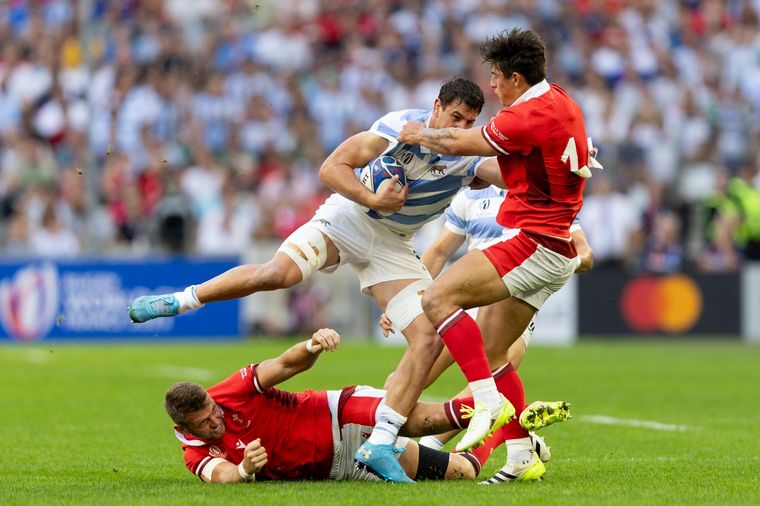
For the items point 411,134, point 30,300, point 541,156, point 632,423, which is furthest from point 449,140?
point 30,300

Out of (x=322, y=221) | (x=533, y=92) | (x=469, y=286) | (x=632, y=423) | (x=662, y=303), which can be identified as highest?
(x=533, y=92)

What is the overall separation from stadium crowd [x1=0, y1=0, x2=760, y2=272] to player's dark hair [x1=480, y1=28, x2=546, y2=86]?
44.4 feet

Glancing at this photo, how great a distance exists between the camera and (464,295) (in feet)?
27.0

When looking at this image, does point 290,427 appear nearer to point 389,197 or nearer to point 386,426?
point 386,426

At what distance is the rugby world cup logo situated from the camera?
22.2 metres

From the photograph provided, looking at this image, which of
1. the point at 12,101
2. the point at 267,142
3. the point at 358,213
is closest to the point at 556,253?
the point at 358,213

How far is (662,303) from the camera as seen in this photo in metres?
22.6

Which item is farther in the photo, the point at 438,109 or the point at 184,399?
the point at 438,109

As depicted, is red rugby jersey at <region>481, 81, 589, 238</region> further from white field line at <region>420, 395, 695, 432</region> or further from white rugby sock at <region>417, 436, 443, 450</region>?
white field line at <region>420, 395, 695, 432</region>

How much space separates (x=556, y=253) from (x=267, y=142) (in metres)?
16.5

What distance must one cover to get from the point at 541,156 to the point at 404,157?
1.06m

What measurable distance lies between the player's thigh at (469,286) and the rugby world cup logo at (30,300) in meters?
15.0

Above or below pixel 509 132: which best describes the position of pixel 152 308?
below

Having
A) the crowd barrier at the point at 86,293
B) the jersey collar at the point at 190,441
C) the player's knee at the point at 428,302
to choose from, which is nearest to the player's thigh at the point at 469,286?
the player's knee at the point at 428,302
